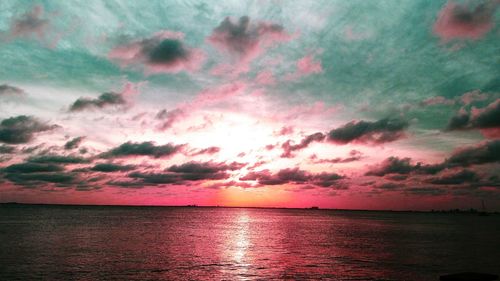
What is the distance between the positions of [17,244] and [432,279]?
87.2 meters

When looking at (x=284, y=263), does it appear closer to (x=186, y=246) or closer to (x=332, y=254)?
(x=332, y=254)

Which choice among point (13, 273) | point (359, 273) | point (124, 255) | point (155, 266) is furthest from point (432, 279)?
point (13, 273)

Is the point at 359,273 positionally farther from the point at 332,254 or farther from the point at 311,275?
the point at 332,254

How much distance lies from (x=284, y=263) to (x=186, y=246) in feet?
106

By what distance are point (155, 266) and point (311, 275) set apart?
25570mm

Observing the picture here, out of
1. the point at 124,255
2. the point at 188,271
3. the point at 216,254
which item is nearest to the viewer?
the point at 188,271

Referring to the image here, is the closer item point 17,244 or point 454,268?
point 454,268

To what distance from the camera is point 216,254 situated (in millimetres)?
75312

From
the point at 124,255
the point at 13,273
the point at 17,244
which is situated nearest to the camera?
the point at 13,273

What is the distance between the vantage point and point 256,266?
61.9 meters

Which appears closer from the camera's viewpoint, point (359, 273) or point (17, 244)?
point (359, 273)

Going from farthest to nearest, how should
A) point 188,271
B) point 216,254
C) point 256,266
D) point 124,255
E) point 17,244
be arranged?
point 17,244 → point 216,254 → point 124,255 → point 256,266 → point 188,271

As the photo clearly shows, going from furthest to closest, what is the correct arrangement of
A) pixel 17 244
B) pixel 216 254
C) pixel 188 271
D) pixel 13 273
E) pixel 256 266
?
pixel 17 244, pixel 216 254, pixel 256 266, pixel 188 271, pixel 13 273

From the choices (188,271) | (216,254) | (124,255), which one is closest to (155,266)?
(188,271)
